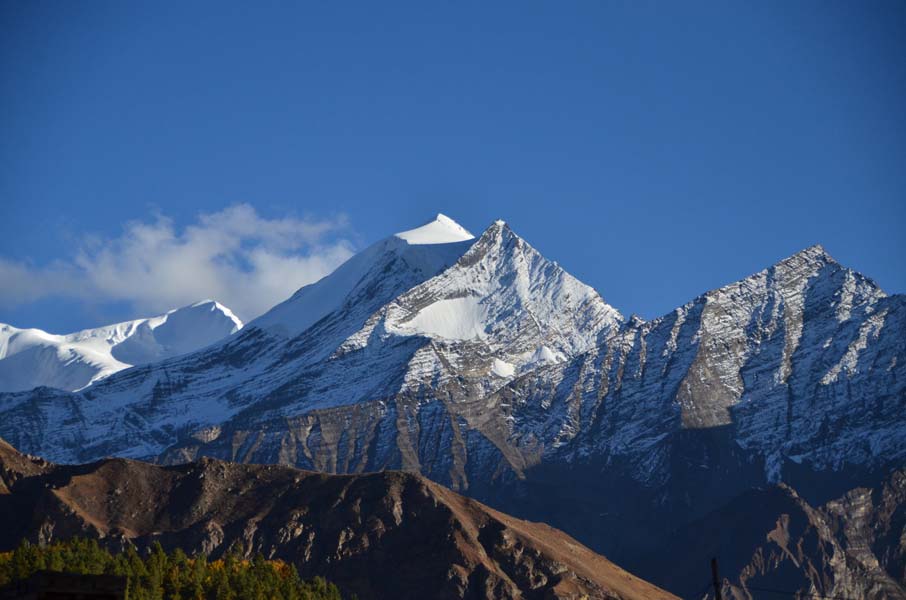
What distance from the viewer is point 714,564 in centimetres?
14638

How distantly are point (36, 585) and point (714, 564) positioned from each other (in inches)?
2100

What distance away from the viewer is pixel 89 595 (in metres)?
119

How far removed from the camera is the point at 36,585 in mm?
126812

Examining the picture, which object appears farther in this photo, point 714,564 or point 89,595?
point 714,564

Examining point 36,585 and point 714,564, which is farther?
point 714,564

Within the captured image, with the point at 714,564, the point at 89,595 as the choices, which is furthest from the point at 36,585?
the point at 714,564

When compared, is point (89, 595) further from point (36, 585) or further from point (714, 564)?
point (714, 564)

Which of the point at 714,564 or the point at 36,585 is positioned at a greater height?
the point at 714,564

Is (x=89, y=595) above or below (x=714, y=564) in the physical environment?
below

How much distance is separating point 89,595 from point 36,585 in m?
9.05

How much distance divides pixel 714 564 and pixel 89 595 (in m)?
52.1
